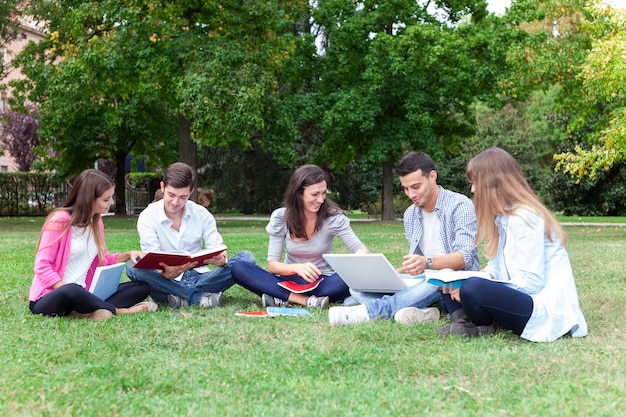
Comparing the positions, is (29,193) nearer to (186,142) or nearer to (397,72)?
(186,142)

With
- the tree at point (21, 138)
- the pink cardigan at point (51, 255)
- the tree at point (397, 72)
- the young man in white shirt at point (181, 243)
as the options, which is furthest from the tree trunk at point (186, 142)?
the tree at point (21, 138)

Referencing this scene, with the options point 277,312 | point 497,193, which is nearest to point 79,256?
point 277,312

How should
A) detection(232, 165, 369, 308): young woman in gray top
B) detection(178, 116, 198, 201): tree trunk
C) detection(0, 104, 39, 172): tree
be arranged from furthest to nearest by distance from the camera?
detection(0, 104, 39, 172): tree < detection(178, 116, 198, 201): tree trunk < detection(232, 165, 369, 308): young woman in gray top

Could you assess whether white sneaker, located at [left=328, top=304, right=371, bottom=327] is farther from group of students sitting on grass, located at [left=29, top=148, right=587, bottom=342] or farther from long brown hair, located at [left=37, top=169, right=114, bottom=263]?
long brown hair, located at [left=37, top=169, right=114, bottom=263]

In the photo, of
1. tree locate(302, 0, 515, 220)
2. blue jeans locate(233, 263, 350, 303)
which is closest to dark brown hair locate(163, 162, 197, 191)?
blue jeans locate(233, 263, 350, 303)

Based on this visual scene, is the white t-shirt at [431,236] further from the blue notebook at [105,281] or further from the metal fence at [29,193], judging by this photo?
the metal fence at [29,193]

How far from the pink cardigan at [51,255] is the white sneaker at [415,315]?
8.04 ft

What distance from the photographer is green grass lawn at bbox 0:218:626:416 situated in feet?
10.5

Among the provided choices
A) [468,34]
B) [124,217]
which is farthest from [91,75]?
[468,34]

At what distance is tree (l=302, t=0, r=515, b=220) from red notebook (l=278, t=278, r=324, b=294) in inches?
655

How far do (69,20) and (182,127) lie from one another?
417 cm

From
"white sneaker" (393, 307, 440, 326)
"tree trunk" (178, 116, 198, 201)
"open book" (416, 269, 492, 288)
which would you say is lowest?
"white sneaker" (393, 307, 440, 326)

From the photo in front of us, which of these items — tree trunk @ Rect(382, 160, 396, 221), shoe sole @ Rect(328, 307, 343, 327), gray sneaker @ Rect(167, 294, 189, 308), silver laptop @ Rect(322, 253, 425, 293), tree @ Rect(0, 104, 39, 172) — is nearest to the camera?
silver laptop @ Rect(322, 253, 425, 293)

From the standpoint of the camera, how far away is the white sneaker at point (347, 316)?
511cm
